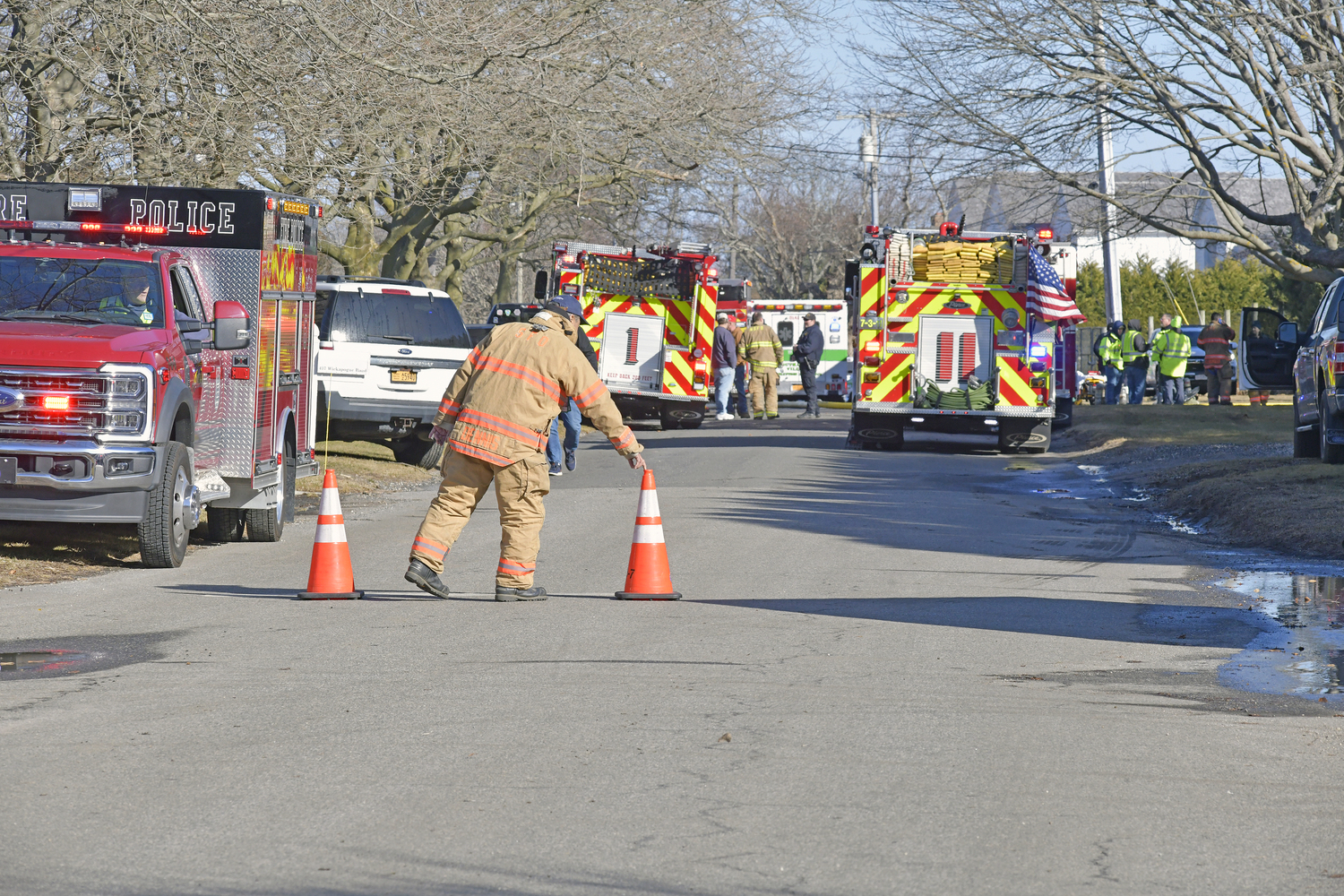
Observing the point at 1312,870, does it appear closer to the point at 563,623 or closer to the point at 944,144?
the point at 563,623

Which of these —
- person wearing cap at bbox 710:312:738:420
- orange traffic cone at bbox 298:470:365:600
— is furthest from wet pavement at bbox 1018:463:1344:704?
person wearing cap at bbox 710:312:738:420

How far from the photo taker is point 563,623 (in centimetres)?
901

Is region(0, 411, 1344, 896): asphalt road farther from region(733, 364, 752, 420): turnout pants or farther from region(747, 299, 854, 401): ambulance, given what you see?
region(747, 299, 854, 401): ambulance

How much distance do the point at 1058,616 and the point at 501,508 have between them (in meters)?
3.16

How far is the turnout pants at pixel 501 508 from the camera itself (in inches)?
381

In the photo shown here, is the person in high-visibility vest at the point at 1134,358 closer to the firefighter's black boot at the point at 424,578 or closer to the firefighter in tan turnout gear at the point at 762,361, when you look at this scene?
the firefighter in tan turnout gear at the point at 762,361

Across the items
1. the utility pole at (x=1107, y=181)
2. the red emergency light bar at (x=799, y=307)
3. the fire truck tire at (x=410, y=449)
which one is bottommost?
the fire truck tire at (x=410, y=449)

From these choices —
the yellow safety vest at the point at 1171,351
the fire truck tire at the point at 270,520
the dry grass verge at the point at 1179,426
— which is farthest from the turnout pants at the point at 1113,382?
the fire truck tire at the point at 270,520

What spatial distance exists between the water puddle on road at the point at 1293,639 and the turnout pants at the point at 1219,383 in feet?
76.2

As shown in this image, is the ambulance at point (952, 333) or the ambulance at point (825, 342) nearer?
the ambulance at point (952, 333)

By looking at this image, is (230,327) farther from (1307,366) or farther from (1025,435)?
(1025,435)

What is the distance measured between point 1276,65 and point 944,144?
527 cm

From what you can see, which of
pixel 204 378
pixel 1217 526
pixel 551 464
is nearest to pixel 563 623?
pixel 204 378

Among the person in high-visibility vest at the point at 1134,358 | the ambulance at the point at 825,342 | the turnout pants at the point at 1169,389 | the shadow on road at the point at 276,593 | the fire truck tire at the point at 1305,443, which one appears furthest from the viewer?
the ambulance at the point at 825,342
